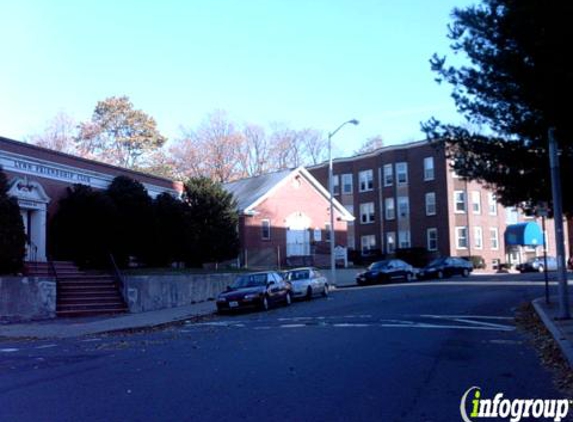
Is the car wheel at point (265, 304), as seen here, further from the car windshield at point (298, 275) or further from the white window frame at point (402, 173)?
the white window frame at point (402, 173)

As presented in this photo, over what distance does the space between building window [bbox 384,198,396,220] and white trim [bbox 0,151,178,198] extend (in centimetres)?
3441

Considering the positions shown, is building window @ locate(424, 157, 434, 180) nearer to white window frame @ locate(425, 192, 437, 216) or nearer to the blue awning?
white window frame @ locate(425, 192, 437, 216)

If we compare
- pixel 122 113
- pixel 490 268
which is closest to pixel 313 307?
pixel 490 268

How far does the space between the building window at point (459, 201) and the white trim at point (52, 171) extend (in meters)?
34.3

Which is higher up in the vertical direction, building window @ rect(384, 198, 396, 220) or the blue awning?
building window @ rect(384, 198, 396, 220)

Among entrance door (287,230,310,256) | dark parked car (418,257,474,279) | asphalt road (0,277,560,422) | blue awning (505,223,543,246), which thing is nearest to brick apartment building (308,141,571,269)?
blue awning (505,223,543,246)

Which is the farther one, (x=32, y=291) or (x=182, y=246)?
(x=182, y=246)

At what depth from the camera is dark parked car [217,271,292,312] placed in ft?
76.9

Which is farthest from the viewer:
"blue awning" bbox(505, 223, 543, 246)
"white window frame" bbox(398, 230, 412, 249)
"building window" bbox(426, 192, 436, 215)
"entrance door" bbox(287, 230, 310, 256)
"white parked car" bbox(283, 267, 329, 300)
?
"white window frame" bbox(398, 230, 412, 249)

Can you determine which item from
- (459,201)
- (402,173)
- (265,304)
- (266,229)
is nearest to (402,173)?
(402,173)

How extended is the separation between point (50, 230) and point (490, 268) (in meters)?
42.0

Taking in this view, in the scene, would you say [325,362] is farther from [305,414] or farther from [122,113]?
[122,113]

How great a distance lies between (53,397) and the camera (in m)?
8.85

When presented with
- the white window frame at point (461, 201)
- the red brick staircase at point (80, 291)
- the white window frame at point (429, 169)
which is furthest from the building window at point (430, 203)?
the red brick staircase at point (80, 291)
